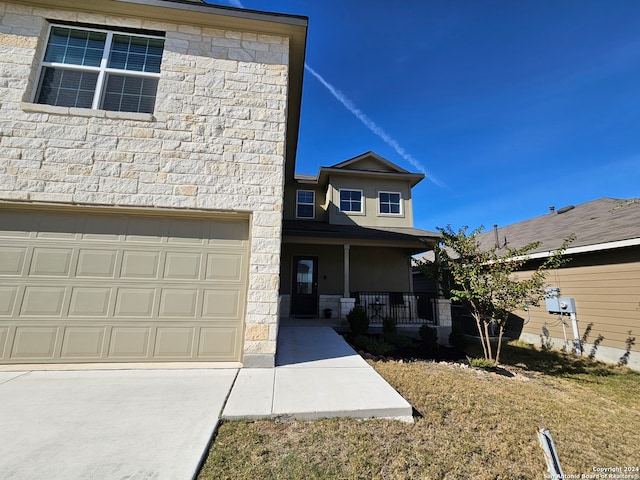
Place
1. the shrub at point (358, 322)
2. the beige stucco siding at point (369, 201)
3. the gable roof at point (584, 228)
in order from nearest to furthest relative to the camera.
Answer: the gable roof at point (584, 228), the shrub at point (358, 322), the beige stucco siding at point (369, 201)

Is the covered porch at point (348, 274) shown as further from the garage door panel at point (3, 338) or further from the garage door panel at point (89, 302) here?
the garage door panel at point (3, 338)

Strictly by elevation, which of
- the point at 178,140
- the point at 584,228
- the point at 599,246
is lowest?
the point at 599,246

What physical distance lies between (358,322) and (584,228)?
7.52m

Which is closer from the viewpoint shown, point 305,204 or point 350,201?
point 350,201

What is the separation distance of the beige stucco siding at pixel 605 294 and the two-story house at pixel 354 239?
12.9 ft

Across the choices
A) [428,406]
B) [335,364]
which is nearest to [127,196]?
[335,364]

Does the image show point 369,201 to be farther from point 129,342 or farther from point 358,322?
point 129,342

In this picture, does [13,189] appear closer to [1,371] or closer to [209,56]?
[1,371]

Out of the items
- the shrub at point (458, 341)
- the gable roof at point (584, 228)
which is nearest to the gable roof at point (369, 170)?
the gable roof at point (584, 228)

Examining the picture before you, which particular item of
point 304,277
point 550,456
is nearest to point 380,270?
point 304,277

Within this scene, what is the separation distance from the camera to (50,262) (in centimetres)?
394

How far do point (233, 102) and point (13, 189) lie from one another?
3531mm

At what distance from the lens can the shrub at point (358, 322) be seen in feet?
25.5

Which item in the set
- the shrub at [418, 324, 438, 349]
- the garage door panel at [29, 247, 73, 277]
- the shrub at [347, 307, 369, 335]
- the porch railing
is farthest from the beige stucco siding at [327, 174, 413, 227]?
the garage door panel at [29, 247, 73, 277]
